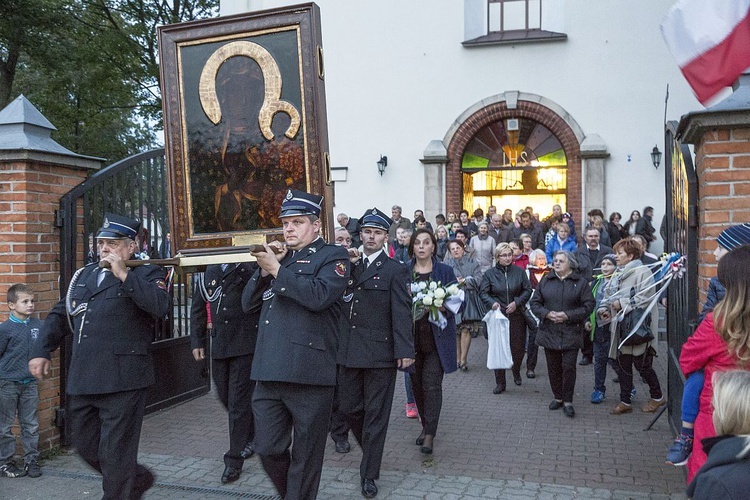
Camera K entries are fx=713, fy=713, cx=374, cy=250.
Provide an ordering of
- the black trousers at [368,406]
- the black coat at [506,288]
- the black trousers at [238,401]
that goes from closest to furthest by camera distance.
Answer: the black trousers at [368,406] → the black trousers at [238,401] → the black coat at [506,288]

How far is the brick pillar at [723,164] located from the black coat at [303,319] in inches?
86.5

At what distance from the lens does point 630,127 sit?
1582 cm

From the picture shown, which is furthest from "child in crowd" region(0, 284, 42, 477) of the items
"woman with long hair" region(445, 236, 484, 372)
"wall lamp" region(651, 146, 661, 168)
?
"wall lamp" region(651, 146, 661, 168)

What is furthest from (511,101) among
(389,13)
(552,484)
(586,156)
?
(552,484)

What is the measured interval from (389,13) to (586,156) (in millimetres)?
5738

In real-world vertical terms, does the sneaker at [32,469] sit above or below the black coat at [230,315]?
below

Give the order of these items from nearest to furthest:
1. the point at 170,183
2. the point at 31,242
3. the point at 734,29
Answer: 1. the point at 734,29
2. the point at 170,183
3. the point at 31,242

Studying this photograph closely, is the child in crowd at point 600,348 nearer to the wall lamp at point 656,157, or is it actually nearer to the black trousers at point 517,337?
the black trousers at point 517,337

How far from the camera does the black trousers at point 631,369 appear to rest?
288 inches

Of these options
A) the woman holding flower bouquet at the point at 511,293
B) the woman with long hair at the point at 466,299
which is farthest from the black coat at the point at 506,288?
the woman with long hair at the point at 466,299

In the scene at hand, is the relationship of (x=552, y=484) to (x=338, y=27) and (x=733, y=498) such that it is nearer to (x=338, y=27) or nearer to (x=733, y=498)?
(x=733, y=498)

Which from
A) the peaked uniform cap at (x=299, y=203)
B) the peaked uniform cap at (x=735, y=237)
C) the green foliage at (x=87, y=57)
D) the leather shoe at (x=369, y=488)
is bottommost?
the leather shoe at (x=369, y=488)

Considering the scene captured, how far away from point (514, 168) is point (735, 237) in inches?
555

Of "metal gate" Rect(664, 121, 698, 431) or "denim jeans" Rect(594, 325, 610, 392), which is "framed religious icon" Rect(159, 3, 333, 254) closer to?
"metal gate" Rect(664, 121, 698, 431)
